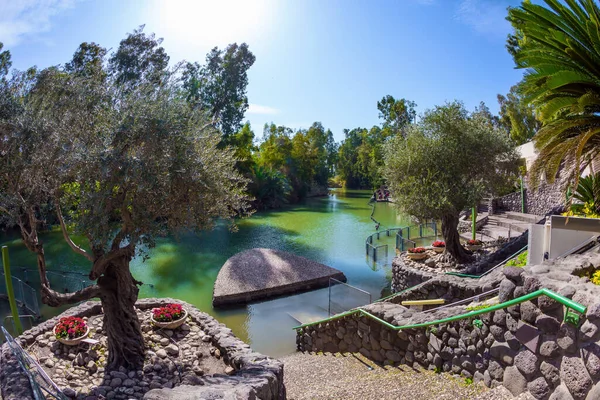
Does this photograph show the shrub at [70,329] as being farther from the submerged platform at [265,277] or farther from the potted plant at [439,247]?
the potted plant at [439,247]

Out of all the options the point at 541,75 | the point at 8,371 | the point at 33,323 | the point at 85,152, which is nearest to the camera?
the point at 8,371

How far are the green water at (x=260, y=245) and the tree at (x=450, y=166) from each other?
1.84 metres

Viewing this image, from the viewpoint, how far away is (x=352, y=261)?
19.2m

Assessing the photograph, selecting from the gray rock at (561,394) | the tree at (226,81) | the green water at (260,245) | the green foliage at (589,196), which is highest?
the tree at (226,81)

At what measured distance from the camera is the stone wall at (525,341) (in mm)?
3572

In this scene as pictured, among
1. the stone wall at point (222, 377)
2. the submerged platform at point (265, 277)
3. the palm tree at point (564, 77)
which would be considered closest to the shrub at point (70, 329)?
the stone wall at point (222, 377)

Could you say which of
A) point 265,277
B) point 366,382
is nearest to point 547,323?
point 366,382

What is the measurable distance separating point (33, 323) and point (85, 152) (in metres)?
8.19

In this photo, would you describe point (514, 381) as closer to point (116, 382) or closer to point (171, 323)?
point (116, 382)

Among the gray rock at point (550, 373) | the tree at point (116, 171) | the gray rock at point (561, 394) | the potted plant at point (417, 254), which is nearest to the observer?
the gray rock at point (561, 394)

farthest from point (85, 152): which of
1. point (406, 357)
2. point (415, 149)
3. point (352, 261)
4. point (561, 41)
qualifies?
point (352, 261)

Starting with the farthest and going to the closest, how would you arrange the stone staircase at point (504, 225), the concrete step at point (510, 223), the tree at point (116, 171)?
the concrete step at point (510, 223) → the stone staircase at point (504, 225) → the tree at point (116, 171)

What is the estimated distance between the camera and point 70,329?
7.93 m

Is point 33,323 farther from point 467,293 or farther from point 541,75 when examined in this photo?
point 541,75
